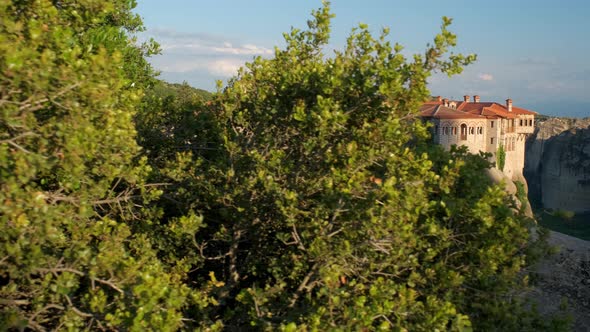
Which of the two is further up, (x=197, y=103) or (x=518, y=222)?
(x=197, y=103)

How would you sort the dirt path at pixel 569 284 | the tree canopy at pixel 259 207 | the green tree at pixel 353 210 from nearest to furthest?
the tree canopy at pixel 259 207 → the green tree at pixel 353 210 → the dirt path at pixel 569 284

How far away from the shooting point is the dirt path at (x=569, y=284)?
19484 millimetres

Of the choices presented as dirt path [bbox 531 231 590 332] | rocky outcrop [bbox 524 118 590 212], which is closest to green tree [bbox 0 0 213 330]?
dirt path [bbox 531 231 590 332]

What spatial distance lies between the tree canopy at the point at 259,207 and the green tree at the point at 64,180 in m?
0.02

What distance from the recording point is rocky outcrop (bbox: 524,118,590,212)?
6284 cm

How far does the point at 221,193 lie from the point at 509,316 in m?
4.13

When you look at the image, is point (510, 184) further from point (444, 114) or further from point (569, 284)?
point (569, 284)

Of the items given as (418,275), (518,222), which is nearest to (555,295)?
(518,222)

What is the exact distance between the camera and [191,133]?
34.1 ft

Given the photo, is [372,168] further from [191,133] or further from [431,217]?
[191,133]

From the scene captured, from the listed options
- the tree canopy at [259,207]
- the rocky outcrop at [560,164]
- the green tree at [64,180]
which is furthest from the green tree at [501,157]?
the green tree at [64,180]

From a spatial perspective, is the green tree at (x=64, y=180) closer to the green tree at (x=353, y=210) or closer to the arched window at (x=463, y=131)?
the green tree at (x=353, y=210)

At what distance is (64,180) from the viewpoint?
6.75 metres

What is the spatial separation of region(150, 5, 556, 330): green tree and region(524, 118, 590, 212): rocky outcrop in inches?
2410
